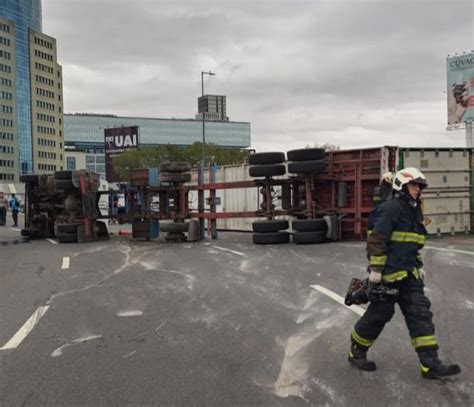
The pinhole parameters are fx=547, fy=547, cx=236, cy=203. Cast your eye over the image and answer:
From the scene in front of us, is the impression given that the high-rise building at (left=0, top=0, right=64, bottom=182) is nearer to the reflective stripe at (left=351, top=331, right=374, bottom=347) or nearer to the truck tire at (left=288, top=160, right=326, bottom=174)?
the truck tire at (left=288, top=160, right=326, bottom=174)

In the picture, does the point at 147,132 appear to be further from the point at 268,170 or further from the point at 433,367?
the point at 433,367

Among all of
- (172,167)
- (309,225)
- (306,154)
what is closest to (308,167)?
(306,154)

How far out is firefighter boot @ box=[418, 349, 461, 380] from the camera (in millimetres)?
4520

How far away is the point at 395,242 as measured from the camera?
4.78 m

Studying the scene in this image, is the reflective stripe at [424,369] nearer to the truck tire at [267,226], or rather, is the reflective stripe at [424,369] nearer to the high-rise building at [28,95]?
the truck tire at [267,226]

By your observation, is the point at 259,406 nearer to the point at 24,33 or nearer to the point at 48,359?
the point at 48,359

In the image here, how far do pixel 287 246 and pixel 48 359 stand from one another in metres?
9.87

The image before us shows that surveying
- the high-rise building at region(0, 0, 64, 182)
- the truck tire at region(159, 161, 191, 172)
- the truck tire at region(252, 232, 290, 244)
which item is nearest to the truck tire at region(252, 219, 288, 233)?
the truck tire at region(252, 232, 290, 244)

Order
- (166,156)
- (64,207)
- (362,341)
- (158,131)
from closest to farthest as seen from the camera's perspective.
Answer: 1. (362,341)
2. (64,207)
3. (166,156)
4. (158,131)

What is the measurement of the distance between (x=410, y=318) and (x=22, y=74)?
456 ft

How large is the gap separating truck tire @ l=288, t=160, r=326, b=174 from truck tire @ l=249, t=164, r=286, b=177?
344mm

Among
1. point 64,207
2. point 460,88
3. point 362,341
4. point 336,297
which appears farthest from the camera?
point 460,88

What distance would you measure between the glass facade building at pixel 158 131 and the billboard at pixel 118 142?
79480 millimetres

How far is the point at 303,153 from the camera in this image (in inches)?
601
